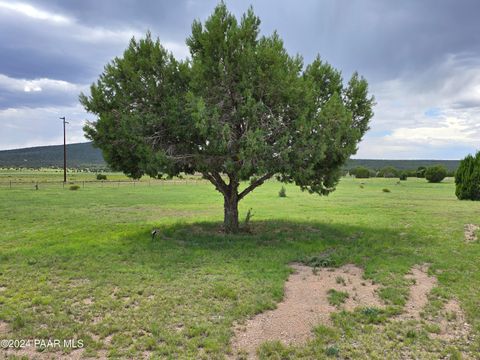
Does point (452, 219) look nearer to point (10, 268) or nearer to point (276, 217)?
point (276, 217)

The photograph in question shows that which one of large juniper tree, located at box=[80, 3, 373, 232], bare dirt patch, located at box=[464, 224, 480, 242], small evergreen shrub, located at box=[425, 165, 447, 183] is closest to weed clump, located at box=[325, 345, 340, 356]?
large juniper tree, located at box=[80, 3, 373, 232]

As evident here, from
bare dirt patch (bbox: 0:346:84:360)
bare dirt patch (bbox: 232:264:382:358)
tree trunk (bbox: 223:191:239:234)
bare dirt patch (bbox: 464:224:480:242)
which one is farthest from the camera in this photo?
tree trunk (bbox: 223:191:239:234)

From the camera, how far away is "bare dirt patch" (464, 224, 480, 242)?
48.7 ft

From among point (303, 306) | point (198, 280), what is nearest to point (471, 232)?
point (303, 306)

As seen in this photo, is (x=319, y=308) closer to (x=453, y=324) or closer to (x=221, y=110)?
(x=453, y=324)

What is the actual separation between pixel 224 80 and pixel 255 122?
1988 mm

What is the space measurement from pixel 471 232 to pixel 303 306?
502 inches

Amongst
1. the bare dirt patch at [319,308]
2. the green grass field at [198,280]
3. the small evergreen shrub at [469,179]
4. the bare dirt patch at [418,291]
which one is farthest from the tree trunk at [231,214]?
the small evergreen shrub at [469,179]

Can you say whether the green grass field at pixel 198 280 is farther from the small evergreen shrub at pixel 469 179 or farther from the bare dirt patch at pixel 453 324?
the small evergreen shrub at pixel 469 179

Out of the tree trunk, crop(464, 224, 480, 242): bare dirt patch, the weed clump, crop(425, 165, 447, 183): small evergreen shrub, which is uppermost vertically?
crop(425, 165, 447, 183): small evergreen shrub

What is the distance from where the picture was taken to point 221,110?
12820mm

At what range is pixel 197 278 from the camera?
9375 millimetres

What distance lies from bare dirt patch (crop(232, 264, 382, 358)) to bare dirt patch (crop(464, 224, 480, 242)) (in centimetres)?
750

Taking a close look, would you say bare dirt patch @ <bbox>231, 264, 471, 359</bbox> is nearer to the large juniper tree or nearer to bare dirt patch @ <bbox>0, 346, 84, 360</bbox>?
bare dirt patch @ <bbox>0, 346, 84, 360</bbox>
